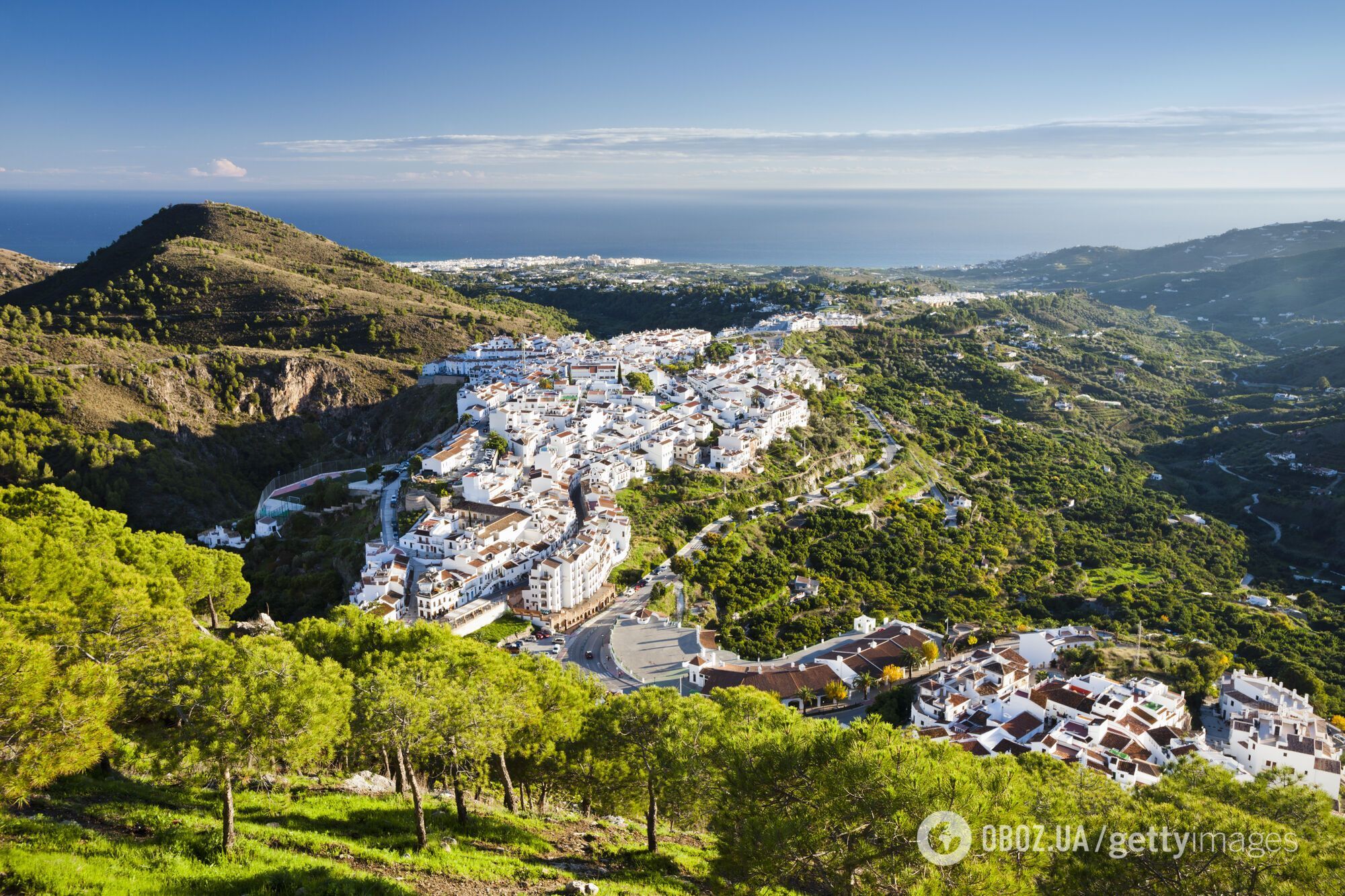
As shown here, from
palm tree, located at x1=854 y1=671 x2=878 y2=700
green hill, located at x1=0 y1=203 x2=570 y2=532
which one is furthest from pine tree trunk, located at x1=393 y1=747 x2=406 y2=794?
green hill, located at x1=0 y1=203 x2=570 y2=532

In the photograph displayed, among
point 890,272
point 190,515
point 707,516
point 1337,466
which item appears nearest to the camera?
point 707,516

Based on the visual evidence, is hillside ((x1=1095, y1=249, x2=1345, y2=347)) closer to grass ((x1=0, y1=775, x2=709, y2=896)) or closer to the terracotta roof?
the terracotta roof

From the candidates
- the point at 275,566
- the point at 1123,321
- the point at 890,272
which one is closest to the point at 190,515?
the point at 275,566

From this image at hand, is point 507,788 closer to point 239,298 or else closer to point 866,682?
point 866,682

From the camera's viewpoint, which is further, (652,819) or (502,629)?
(502,629)

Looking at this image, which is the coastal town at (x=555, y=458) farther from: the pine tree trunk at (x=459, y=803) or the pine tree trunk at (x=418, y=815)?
the pine tree trunk at (x=418, y=815)

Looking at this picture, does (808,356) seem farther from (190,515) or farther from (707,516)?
(190,515)

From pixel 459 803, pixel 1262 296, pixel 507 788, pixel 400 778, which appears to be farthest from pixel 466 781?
pixel 1262 296
